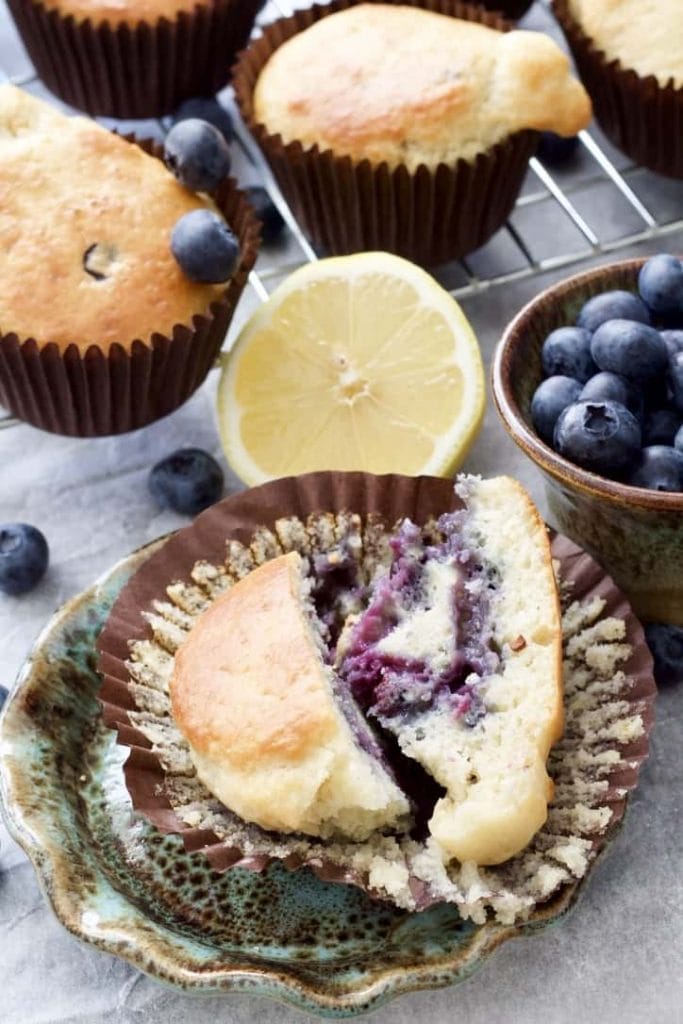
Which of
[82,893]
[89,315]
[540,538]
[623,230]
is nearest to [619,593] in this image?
[540,538]

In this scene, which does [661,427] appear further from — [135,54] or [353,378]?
[135,54]

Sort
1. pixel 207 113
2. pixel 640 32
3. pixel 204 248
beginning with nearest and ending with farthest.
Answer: pixel 204 248 → pixel 640 32 → pixel 207 113

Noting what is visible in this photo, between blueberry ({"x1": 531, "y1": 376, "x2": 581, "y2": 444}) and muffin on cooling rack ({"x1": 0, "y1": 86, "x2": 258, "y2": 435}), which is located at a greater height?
muffin on cooling rack ({"x1": 0, "y1": 86, "x2": 258, "y2": 435})

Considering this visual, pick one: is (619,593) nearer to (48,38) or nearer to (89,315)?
(89,315)

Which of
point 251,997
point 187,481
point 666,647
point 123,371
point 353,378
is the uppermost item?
point 123,371

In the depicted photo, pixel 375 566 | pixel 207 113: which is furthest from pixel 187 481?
pixel 207 113

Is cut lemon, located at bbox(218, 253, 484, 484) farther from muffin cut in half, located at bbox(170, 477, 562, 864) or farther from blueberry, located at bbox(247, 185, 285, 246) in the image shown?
blueberry, located at bbox(247, 185, 285, 246)

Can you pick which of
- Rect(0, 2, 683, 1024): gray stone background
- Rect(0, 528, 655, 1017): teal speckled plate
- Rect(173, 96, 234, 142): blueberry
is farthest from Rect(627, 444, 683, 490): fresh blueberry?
Rect(173, 96, 234, 142): blueberry
